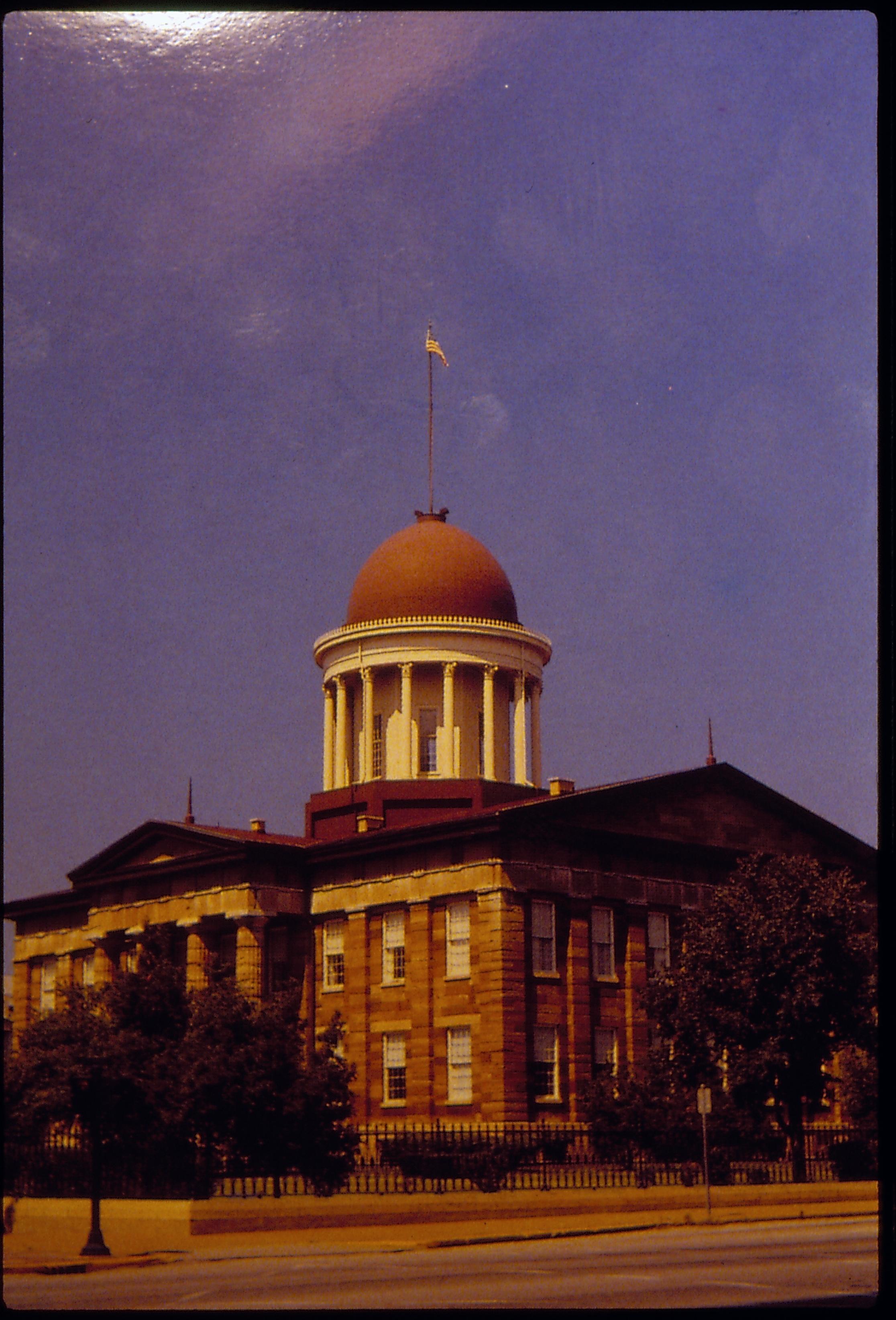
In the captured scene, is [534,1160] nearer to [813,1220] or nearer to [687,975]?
[687,975]

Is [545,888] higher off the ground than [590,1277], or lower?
higher

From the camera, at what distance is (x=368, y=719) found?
71.2 metres

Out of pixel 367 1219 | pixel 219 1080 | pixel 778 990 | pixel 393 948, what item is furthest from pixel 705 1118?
pixel 393 948

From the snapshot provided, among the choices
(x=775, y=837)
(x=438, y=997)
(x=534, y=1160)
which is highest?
(x=775, y=837)

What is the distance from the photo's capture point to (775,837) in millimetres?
64688

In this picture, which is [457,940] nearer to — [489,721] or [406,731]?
[489,721]

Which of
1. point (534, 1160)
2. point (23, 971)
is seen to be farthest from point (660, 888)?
point (23, 971)

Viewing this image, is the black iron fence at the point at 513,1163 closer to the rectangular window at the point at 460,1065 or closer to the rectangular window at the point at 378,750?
the rectangular window at the point at 460,1065

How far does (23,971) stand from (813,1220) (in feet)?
148

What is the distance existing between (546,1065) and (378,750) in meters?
18.5

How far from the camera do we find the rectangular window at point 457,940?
191ft

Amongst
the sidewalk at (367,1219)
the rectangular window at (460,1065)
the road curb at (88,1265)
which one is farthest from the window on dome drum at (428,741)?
the road curb at (88,1265)

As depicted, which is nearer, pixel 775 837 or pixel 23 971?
pixel 775 837

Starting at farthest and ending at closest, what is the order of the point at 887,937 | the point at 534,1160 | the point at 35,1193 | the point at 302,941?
the point at 302,941 → the point at 534,1160 → the point at 35,1193 → the point at 887,937
